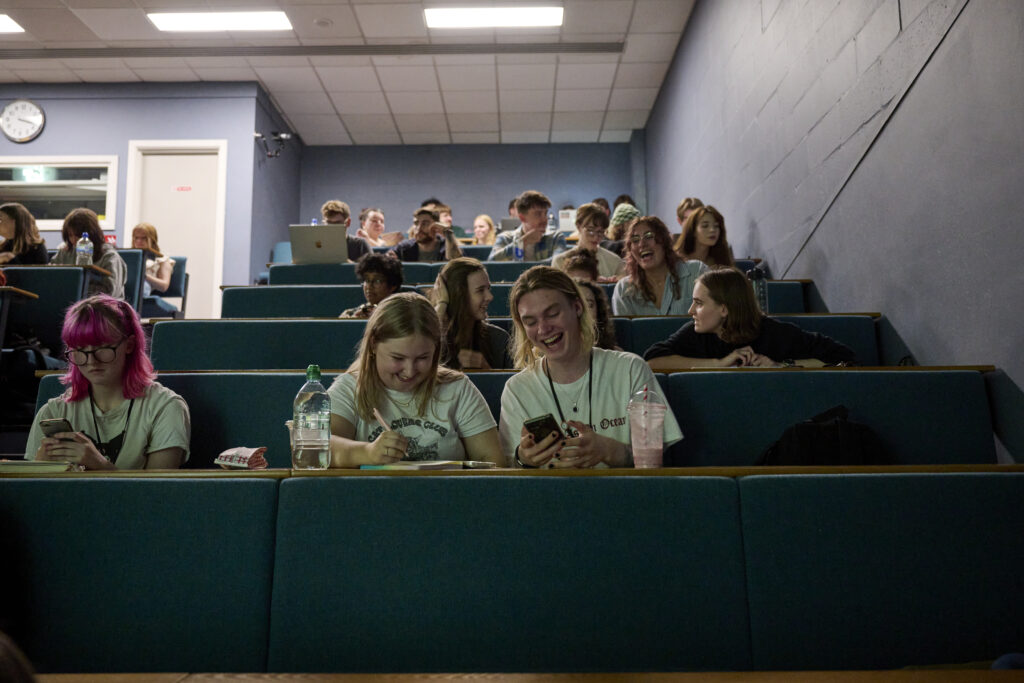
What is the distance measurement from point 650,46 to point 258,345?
4.86 m

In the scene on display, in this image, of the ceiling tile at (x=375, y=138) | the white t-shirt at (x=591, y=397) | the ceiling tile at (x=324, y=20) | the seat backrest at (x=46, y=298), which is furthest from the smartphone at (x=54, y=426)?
the ceiling tile at (x=375, y=138)

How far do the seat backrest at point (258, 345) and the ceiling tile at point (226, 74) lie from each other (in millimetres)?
4770

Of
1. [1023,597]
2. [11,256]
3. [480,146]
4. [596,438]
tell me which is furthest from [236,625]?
[480,146]

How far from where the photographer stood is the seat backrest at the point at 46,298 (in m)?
3.49

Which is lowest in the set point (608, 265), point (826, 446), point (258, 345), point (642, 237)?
point (826, 446)

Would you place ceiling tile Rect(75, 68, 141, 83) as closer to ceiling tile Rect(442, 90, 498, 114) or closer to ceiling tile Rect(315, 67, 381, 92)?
ceiling tile Rect(315, 67, 381, 92)

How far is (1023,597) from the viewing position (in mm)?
1058

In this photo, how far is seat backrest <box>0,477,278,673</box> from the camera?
1078 mm

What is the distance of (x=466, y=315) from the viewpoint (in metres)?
2.56

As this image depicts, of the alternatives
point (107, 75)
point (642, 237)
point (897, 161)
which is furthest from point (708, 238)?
point (107, 75)

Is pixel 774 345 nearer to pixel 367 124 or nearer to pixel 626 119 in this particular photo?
pixel 626 119

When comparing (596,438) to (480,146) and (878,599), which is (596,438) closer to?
(878,599)

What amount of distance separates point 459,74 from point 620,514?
639 centimetres

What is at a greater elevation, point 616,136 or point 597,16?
point 616,136
